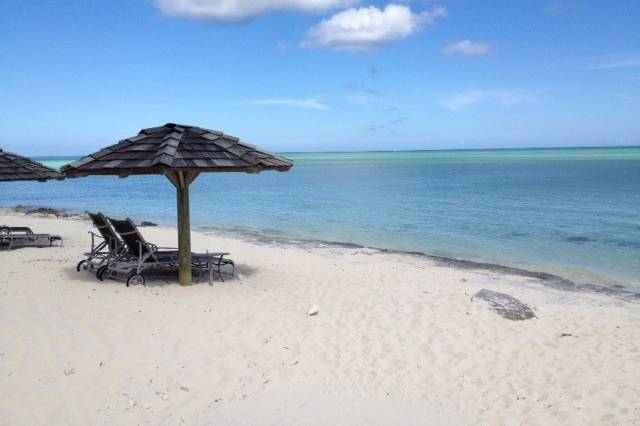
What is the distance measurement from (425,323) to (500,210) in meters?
18.4

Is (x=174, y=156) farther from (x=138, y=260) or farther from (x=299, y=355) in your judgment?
(x=299, y=355)

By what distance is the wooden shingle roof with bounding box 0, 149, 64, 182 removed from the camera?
10.6 m

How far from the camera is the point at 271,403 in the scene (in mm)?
4434

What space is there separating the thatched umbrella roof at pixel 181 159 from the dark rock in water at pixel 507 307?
11.9ft

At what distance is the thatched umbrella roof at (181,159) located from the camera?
7121mm

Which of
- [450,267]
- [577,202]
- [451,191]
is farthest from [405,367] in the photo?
[451,191]

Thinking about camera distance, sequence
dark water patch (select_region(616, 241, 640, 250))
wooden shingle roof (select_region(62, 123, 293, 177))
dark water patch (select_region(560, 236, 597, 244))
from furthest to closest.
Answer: dark water patch (select_region(560, 236, 597, 244)), dark water patch (select_region(616, 241, 640, 250)), wooden shingle roof (select_region(62, 123, 293, 177))

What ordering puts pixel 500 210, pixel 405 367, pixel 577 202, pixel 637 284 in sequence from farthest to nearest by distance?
pixel 577 202 < pixel 500 210 < pixel 637 284 < pixel 405 367

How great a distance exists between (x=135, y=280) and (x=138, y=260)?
0.30m

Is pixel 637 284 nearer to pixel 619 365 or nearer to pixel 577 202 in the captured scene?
pixel 619 365

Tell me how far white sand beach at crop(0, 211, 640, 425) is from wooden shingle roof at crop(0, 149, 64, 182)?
2378mm

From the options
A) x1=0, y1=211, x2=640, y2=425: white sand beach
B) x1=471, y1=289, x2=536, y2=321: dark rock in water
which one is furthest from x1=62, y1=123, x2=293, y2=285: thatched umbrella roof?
x1=471, y1=289, x2=536, y2=321: dark rock in water

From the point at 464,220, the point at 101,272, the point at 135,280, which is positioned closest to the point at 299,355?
the point at 135,280

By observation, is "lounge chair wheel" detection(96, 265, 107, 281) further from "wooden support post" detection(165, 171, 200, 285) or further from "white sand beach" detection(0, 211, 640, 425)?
"wooden support post" detection(165, 171, 200, 285)
